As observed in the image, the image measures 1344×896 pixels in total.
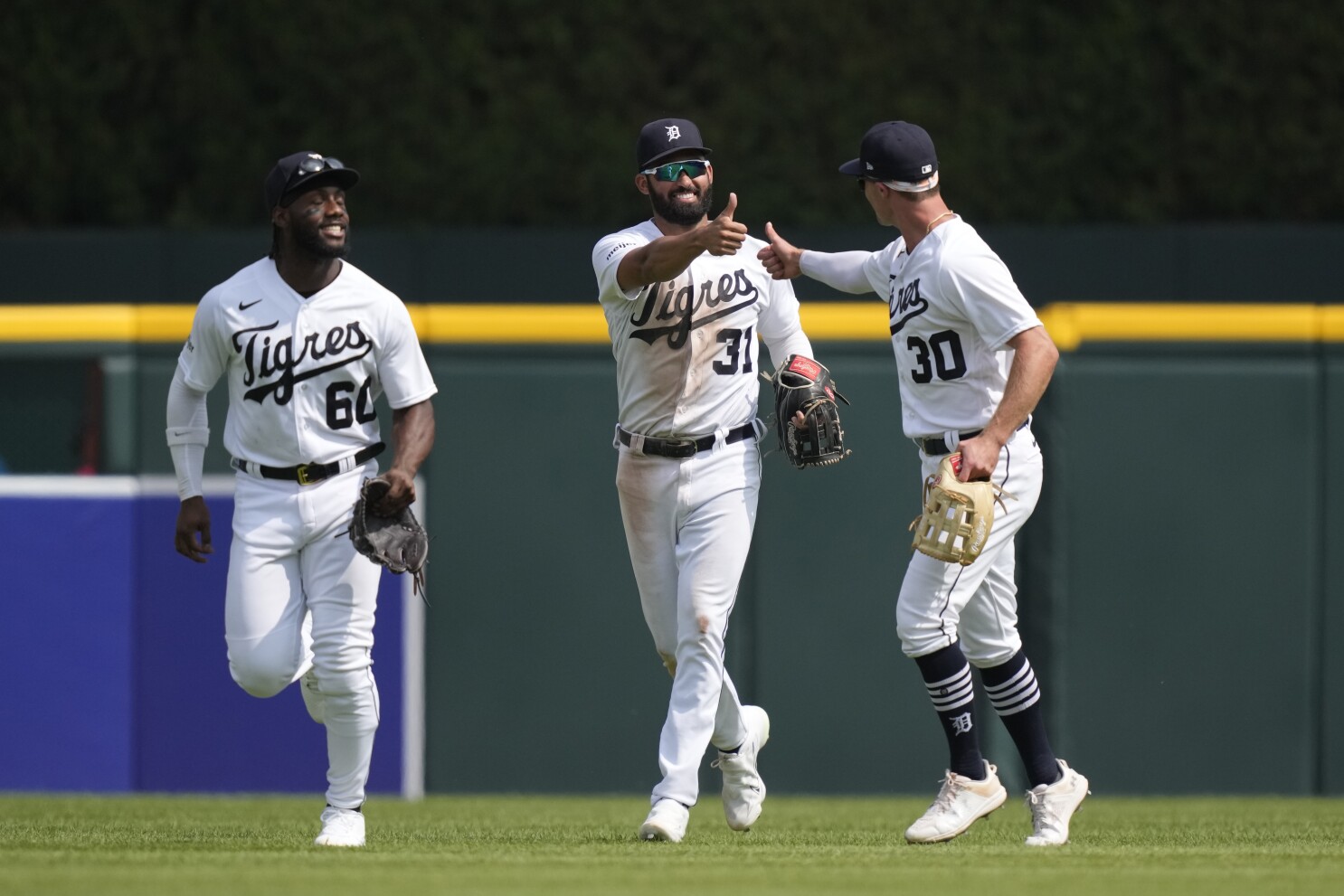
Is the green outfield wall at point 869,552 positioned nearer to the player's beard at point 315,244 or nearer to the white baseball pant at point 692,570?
the white baseball pant at point 692,570

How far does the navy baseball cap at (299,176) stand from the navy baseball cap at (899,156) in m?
1.33

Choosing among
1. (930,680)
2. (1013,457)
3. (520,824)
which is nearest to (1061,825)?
(930,680)

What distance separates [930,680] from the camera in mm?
5117

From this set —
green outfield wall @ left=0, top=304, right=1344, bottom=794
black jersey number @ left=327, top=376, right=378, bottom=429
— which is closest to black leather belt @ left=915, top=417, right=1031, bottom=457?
black jersey number @ left=327, top=376, right=378, bottom=429

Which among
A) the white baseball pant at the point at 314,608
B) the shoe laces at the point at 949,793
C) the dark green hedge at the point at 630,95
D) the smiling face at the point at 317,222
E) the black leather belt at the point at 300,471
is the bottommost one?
the shoe laces at the point at 949,793

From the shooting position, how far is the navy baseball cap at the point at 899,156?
5.04 meters

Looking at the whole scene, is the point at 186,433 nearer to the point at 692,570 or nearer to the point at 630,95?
the point at 692,570

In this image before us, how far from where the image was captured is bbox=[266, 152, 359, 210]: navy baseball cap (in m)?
5.13

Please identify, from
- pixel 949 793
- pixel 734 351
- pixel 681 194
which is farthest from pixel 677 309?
pixel 949 793

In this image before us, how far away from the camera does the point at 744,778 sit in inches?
214

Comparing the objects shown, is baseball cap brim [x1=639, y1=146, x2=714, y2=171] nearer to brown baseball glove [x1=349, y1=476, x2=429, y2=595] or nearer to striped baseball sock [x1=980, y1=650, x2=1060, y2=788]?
brown baseball glove [x1=349, y1=476, x2=429, y2=595]

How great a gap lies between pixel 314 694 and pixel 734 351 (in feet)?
4.70

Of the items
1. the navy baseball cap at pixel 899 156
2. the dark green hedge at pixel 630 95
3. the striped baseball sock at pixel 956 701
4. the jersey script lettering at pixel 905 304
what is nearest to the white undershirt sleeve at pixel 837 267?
the jersey script lettering at pixel 905 304

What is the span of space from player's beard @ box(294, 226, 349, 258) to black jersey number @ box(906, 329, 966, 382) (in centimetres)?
151
